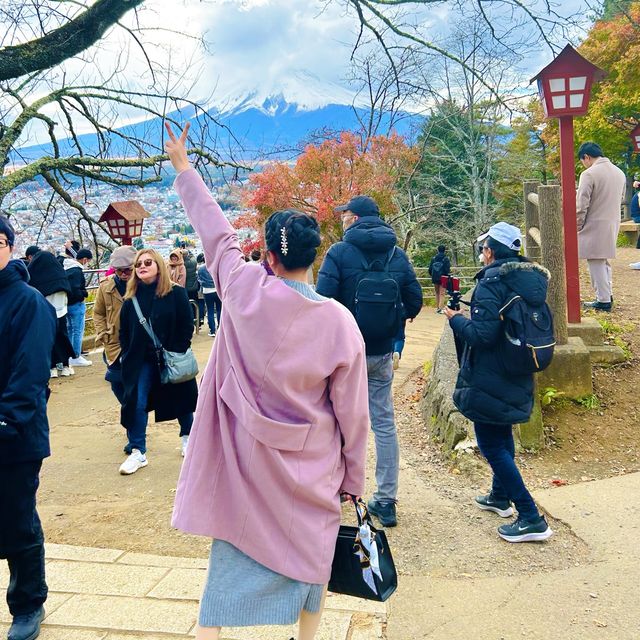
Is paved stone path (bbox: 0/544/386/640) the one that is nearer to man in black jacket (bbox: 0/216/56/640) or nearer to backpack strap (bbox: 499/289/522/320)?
man in black jacket (bbox: 0/216/56/640)

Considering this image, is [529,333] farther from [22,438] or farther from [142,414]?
[142,414]

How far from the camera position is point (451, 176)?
27.9 metres

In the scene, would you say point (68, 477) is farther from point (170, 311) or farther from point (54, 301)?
point (54, 301)

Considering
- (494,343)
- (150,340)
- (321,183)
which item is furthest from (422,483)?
(321,183)

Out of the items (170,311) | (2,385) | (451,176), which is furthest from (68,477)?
(451,176)

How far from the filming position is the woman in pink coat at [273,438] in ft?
6.98

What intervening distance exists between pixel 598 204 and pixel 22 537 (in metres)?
6.37

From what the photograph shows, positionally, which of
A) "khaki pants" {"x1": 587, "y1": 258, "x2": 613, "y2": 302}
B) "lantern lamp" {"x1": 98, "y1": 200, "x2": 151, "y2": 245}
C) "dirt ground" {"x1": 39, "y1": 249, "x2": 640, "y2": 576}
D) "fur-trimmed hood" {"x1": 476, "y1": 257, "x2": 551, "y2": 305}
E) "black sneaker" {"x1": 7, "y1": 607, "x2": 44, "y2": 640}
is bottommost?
"dirt ground" {"x1": 39, "y1": 249, "x2": 640, "y2": 576}

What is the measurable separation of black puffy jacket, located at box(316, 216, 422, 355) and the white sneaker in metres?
2.43

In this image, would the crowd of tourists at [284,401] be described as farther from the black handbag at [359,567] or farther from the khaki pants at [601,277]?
the khaki pants at [601,277]

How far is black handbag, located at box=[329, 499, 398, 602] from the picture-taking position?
229 cm

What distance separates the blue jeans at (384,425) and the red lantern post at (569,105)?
282 cm

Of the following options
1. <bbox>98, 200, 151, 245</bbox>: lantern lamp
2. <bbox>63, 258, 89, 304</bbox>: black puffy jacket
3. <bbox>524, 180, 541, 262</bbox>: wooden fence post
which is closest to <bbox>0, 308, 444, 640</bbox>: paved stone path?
<bbox>524, 180, 541, 262</bbox>: wooden fence post

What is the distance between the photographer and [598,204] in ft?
22.5
